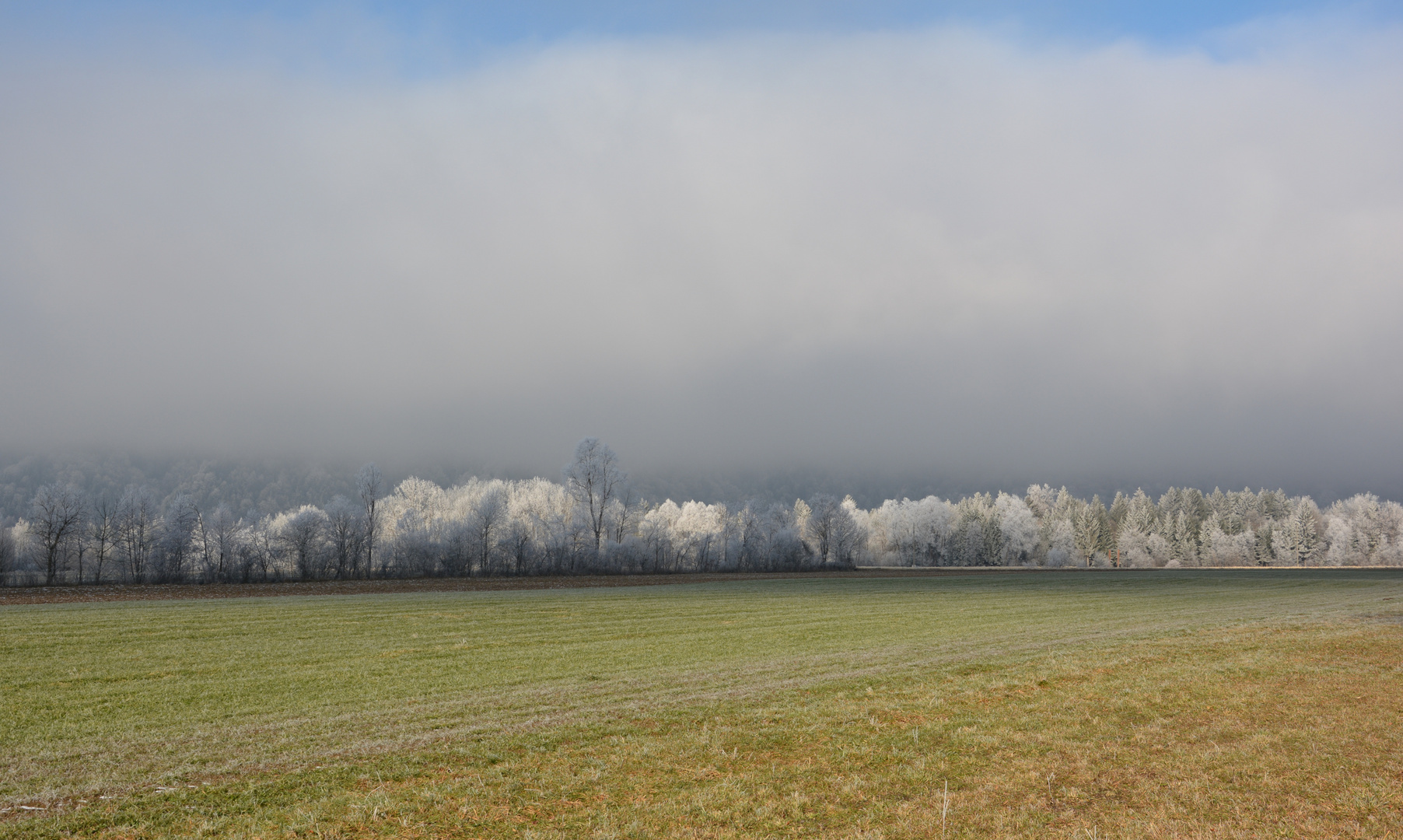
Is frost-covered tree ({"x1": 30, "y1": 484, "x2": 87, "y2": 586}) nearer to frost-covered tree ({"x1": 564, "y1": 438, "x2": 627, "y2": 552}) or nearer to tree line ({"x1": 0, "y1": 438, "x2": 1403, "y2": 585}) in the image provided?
tree line ({"x1": 0, "y1": 438, "x2": 1403, "y2": 585})

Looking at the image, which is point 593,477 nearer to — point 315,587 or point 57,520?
point 315,587

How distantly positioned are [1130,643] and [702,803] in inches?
772

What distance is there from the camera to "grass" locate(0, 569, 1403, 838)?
862 centimetres

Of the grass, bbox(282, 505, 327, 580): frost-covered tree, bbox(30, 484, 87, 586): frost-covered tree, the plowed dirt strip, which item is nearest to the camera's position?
the grass

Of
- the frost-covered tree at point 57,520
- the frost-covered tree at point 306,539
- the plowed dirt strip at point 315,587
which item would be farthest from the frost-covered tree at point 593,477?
the frost-covered tree at point 57,520

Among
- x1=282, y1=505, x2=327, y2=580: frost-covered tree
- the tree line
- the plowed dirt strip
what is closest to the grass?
the plowed dirt strip

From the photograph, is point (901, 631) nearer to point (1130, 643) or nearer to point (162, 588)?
point (1130, 643)

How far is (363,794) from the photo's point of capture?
9.29m

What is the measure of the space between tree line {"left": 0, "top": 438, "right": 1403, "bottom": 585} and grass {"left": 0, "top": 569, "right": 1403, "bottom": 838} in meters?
63.5

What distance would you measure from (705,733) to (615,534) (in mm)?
94795

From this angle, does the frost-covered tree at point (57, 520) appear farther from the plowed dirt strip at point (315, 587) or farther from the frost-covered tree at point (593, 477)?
the frost-covered tree at point (593, 477)

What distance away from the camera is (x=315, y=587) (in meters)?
60.5

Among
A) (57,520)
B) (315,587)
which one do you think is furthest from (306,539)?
(315,587)

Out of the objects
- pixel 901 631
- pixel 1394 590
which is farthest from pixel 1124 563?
pixel 901 631
